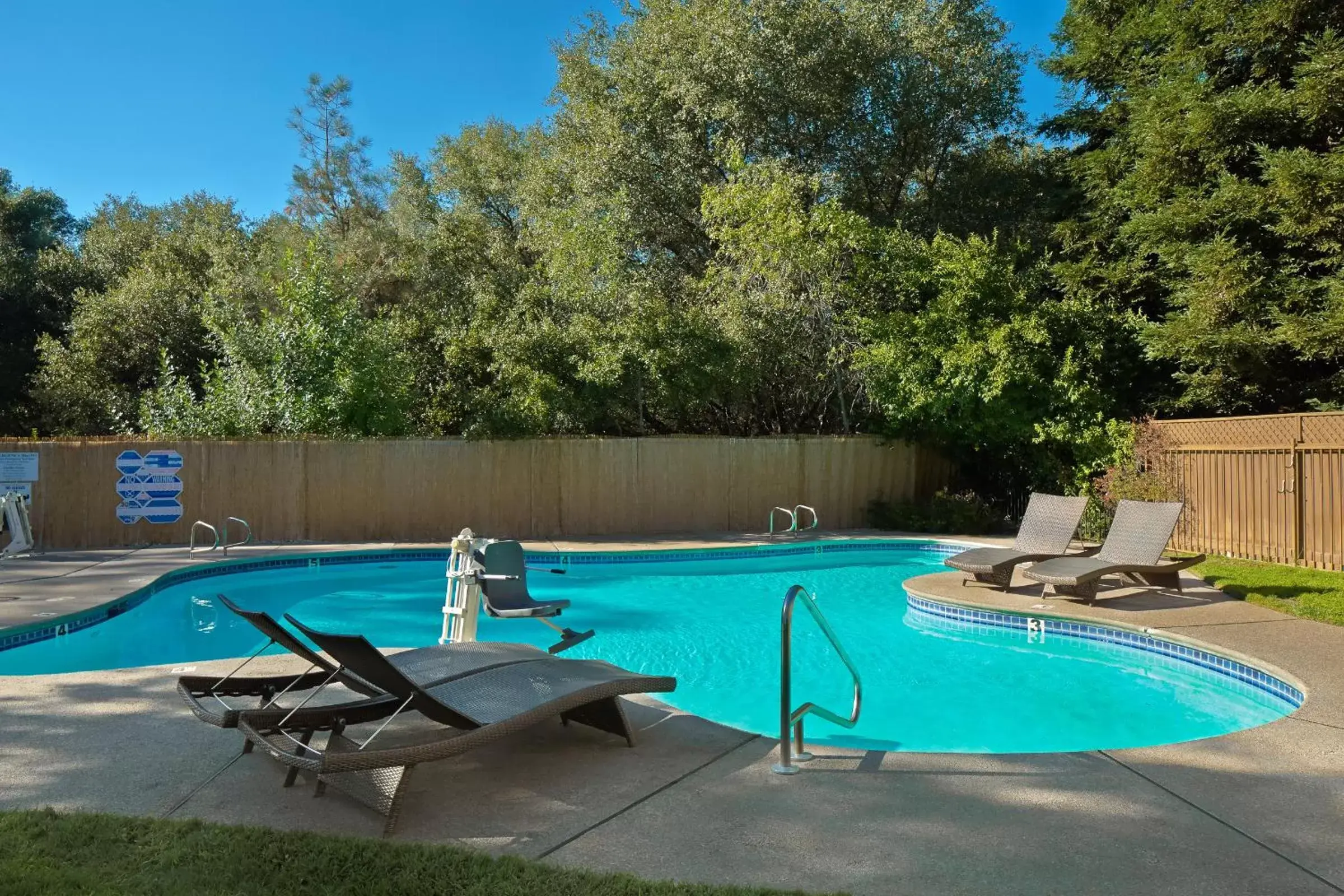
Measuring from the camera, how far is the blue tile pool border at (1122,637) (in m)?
6.04

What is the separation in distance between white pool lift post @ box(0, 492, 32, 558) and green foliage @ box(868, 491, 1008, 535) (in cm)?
1248

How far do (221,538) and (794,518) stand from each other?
8.47 m

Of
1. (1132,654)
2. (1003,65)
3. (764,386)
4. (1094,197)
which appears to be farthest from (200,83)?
(1132,654)

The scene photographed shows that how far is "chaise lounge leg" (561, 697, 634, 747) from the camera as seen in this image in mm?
4445

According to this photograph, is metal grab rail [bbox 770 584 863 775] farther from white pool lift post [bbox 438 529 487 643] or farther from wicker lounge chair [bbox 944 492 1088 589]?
wicker lounge chair [bbox 944 492 1088 589]

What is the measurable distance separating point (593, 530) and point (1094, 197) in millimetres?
11000

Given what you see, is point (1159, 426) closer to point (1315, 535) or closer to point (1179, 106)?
point (1315, 535)

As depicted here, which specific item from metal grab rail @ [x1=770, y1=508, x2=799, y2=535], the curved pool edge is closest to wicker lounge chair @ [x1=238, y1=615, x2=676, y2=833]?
the curved pool edge

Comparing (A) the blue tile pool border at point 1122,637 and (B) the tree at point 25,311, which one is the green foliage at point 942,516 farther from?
(B) the tree at point 25,311

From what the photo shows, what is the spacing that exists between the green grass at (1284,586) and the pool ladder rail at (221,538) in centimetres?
1136

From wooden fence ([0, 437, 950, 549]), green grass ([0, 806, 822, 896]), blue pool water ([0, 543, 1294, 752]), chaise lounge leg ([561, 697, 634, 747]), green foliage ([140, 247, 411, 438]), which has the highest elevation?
green foliage ([140, 247, 411, 438])

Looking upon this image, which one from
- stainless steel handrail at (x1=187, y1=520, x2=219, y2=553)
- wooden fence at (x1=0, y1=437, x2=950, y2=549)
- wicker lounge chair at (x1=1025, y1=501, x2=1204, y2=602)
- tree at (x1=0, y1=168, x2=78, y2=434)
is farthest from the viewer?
tree at (x1=0, y1=168, x2=78, y2=434)

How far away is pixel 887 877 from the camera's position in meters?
3.01

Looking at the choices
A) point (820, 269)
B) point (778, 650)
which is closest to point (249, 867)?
point (778, 650)
